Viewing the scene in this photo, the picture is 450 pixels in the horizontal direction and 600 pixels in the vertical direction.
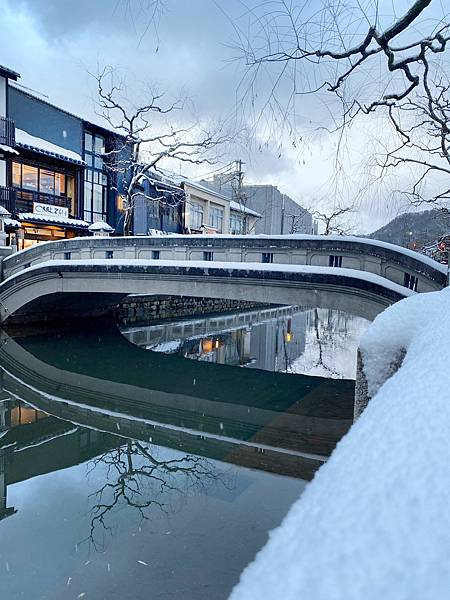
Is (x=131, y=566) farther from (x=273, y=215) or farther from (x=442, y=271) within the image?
(x=273, y=215)

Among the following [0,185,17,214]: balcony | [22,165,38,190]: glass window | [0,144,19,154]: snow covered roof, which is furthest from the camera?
[22,165,38,190]: glass window

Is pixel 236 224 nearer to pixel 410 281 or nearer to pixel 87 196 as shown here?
pixel 87 196

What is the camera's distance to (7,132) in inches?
752

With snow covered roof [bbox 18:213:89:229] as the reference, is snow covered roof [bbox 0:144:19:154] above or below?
above

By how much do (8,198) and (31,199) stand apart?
1.67m

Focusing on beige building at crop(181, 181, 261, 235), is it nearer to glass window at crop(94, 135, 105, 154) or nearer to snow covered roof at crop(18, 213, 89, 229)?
glass window at crop(94, 135, 105, 154)

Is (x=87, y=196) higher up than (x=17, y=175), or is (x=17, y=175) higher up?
(x=17, y=175)

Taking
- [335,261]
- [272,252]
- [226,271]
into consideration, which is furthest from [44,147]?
[335,261]

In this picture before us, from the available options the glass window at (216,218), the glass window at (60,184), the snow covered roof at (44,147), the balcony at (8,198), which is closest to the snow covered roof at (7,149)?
the snow covered roof at (44,147)

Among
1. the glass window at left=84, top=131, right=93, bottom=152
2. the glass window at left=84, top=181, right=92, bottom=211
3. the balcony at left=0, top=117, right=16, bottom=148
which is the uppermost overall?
the glass window at left=84, top=131, right=93, bottom=152

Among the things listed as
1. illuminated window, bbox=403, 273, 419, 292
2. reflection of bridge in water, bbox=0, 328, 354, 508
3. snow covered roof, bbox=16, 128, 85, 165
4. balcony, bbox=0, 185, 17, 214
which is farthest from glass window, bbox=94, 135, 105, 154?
illuminated window, bbox=403, 273, 419, 292

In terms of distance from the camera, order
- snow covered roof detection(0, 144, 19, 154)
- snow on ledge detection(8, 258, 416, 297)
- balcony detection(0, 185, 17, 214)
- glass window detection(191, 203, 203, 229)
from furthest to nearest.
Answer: glass window detection(191, 203, 203, 229) < balcony detection(0, 185, 17, 214) < snow covered roof detection(0, 144, 19, 154) < snow on ledge detection(8, 258, 416, 297)

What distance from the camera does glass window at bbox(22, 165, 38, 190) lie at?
70.6ft

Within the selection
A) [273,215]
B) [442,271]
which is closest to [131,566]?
[442,271]
